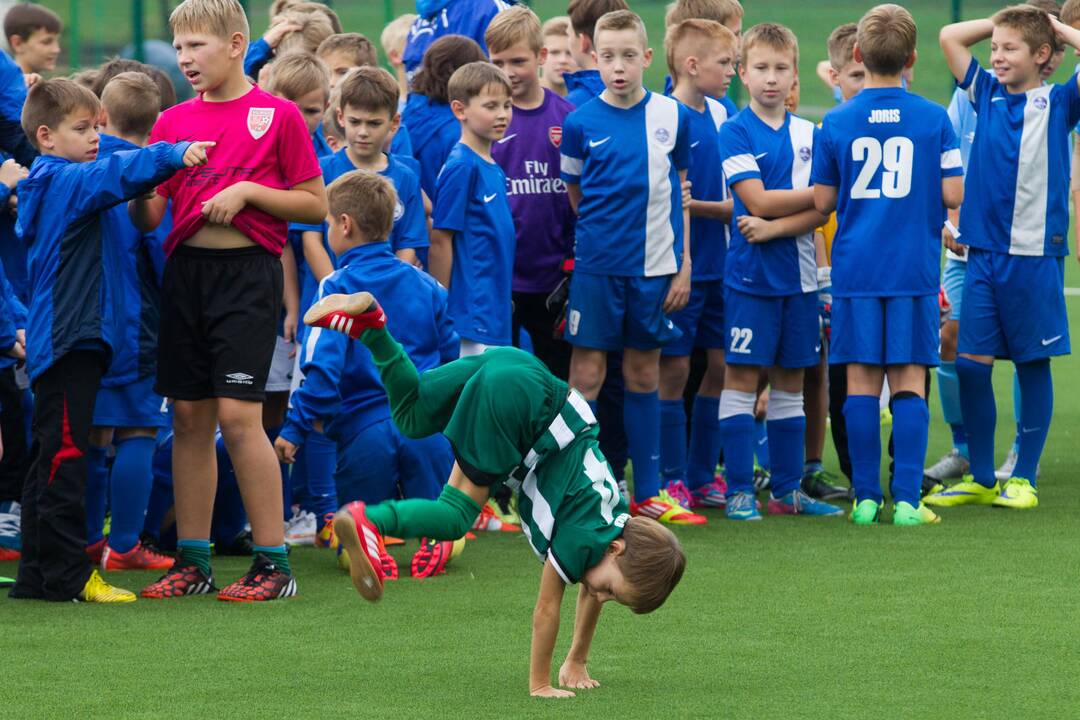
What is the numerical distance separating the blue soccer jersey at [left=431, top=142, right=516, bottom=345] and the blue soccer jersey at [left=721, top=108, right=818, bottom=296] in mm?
1025

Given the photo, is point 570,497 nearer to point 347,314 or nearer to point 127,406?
point 347,314

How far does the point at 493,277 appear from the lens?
6.76 meters

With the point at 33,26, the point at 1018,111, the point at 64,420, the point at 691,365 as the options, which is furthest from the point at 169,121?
the point at 1018,111

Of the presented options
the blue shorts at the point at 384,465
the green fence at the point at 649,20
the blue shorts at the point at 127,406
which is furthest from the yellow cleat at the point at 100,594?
the green fence at the point at 649,20

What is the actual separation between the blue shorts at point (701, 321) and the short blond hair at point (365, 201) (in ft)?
5.61

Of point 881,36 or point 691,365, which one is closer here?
point 881,36

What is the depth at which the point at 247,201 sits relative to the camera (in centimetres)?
533

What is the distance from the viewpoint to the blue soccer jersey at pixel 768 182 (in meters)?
7.07

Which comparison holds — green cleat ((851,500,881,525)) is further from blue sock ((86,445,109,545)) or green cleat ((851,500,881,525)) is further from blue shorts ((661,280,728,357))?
blue sock ((86,445,109,545))

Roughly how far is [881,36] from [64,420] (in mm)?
3567

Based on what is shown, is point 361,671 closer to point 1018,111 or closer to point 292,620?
point 292,620

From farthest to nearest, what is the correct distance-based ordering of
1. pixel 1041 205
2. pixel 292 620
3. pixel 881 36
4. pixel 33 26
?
pixel 33 26
pixel 1041 205
pixel 881 36
pixel 292 620

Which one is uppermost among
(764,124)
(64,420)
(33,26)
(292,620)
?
(33,26)

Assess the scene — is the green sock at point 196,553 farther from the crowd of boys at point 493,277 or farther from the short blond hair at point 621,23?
the short blond hair at point 621,23
